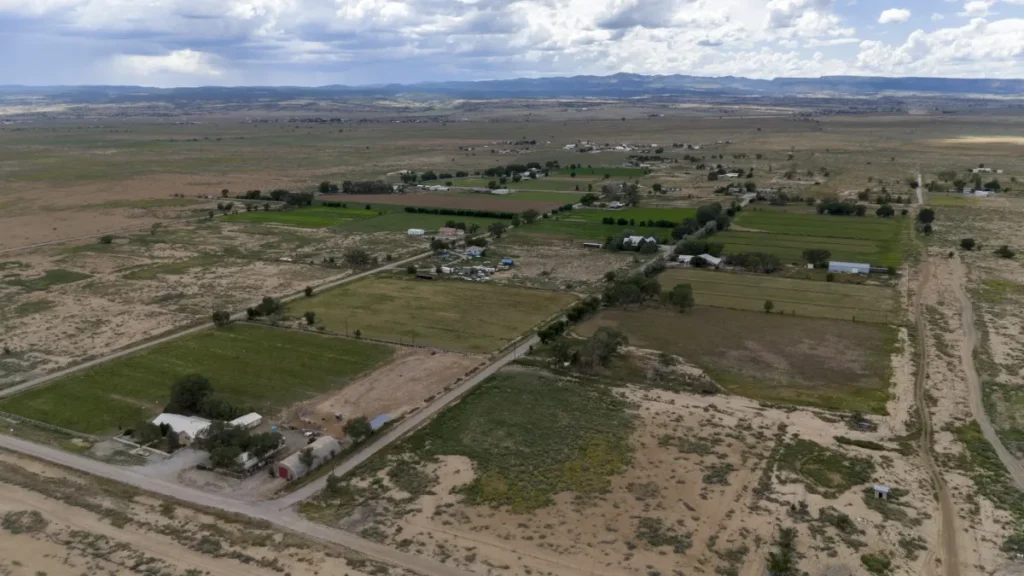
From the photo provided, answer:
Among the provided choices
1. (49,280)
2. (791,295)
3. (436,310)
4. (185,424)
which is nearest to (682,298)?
(791,295)

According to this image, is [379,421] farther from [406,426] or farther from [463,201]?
[463,201]

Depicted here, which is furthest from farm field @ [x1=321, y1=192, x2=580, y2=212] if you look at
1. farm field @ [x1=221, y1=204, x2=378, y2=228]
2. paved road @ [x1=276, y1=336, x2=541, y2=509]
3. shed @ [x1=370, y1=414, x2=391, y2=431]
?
shed @ [x1=370, y1=414, x2=391, y2=431]

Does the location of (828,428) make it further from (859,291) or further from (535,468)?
(859,291)

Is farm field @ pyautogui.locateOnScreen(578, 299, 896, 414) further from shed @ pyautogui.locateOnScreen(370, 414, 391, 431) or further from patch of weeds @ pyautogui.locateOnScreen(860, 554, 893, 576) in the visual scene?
shed @ pyautogui.locateOnScreen(370, 414, 391, 431)

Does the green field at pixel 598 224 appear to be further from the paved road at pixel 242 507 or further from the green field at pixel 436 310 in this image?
the paved road at pixel 242 507

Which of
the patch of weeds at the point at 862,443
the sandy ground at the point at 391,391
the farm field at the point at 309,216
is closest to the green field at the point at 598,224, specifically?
the farm field at the point at 309,216
